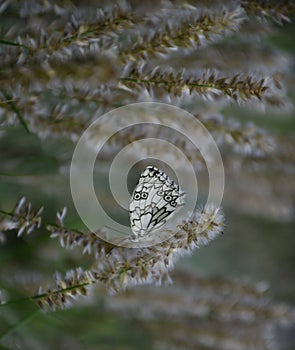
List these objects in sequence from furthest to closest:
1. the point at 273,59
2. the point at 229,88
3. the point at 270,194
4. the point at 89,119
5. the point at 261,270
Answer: the point at 261,270 < the point at 270,194 < the point at 273,59 < the point at 89,119 < the point at 229,88

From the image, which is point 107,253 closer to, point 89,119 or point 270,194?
point 89,119

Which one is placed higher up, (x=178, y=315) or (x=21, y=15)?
(x=21, y=15)

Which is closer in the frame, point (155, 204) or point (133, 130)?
point (155, 204)

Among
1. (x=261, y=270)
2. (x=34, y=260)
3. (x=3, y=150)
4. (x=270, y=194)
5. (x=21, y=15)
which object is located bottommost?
(x=261, y=270)

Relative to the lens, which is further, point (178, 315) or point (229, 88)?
point (178, 315)

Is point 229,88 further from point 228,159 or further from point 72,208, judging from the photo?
point 72,208

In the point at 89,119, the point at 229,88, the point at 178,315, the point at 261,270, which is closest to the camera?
the point at 229,88

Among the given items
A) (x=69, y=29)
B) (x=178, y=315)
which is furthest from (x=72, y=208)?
(x=69, y=29)
